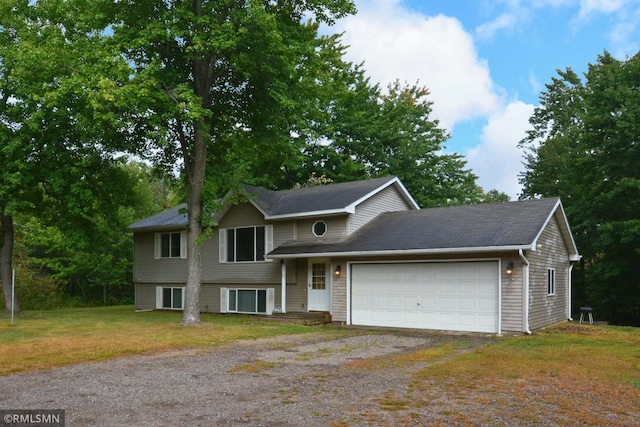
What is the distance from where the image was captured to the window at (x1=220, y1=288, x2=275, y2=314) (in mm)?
19984

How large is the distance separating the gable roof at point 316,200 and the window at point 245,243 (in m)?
0.79

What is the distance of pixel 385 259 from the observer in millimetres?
16328

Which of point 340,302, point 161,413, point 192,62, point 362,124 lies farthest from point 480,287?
point 362,124

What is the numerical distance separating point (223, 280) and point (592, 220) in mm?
17199

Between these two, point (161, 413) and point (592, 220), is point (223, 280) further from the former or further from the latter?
point (592, 220)

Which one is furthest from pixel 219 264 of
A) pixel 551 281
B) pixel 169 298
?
pixel 551 281

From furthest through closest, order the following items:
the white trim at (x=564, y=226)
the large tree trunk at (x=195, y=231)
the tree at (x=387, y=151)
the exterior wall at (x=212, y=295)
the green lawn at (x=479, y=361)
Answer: the tree at (x=387, y=151) → the exterior wall at (x=212, y=295) → the large tree trunk at (x=195, y=231) → the white trim at (x=564, y=226) → the green lawn at (x=479, y=361)

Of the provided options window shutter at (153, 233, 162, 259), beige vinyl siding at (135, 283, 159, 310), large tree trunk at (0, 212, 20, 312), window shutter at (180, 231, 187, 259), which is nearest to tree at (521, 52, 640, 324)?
window shutter at (180, 231, 187, 259)

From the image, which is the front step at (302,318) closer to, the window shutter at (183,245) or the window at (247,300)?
the window at (247,300)

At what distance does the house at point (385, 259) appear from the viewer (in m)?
14.5

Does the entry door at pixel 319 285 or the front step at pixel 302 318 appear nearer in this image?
the front step at pixel 302 318

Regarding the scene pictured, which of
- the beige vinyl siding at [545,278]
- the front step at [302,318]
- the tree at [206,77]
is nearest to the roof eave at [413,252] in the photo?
the beige vinyl siding at [545,278]

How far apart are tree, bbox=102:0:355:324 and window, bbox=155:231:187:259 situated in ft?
14.4

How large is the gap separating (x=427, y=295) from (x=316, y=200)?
238 inches
